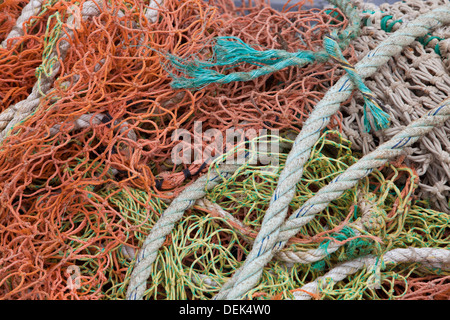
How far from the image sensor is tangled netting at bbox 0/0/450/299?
1.50 metres

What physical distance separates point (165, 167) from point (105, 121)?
0.90 ft

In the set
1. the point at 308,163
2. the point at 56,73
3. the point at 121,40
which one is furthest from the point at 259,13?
the point at 56,73

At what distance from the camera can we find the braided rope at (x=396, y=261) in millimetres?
1488

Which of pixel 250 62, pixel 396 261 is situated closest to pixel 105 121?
pixel 250 62

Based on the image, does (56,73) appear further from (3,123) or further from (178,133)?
(178,133)

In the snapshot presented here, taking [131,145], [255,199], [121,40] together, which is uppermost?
[121,40]

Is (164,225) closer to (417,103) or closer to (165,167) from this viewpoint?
(165,167)

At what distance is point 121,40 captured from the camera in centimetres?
175

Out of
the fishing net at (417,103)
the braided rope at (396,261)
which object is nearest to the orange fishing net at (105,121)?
the fishing net at (417,103)

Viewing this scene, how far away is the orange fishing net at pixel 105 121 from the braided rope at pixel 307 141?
86 mm

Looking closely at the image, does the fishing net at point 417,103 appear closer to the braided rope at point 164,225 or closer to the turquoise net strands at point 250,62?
the turquoise net strands at point 250,62

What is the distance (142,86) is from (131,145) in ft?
0.74

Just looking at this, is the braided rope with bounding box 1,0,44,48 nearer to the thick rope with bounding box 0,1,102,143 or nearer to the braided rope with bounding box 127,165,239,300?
the thick rope with bounding box 0,1,102,143

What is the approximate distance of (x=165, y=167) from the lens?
1.73m
